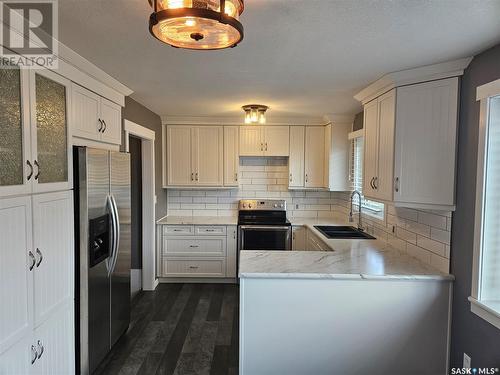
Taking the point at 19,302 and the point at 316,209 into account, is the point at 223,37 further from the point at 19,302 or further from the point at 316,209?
the point at 316,209

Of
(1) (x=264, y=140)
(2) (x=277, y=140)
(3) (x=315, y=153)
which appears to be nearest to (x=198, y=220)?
(1) (x=264, y=140)

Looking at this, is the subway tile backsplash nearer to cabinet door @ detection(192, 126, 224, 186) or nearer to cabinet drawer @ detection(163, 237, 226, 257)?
cabinet door @ detection(192, 126, 224, 186)

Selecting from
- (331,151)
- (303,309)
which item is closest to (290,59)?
(303,309)

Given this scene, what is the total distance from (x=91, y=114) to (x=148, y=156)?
158 cm

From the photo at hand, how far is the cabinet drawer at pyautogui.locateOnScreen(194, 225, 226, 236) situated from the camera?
4250mm

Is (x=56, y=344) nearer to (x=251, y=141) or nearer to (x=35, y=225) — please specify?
(x=35, y=225)

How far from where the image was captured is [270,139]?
4508mm

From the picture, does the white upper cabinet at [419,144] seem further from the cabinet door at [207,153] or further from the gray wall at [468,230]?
the cabinet door at [207,153]

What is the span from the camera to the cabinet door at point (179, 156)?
4.45 metres

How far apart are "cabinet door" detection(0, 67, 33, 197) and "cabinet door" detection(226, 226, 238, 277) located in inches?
111

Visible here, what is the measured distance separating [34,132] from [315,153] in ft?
11.5

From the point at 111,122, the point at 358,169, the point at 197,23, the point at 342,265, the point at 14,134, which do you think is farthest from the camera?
the point at 358,169

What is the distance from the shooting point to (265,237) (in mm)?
4223

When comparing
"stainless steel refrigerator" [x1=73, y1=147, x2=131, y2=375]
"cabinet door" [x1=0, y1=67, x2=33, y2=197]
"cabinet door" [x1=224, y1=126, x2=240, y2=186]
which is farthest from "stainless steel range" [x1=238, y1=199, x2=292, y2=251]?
"cabinet door" [x1=0, y1=67, x2=33, y2=197]
